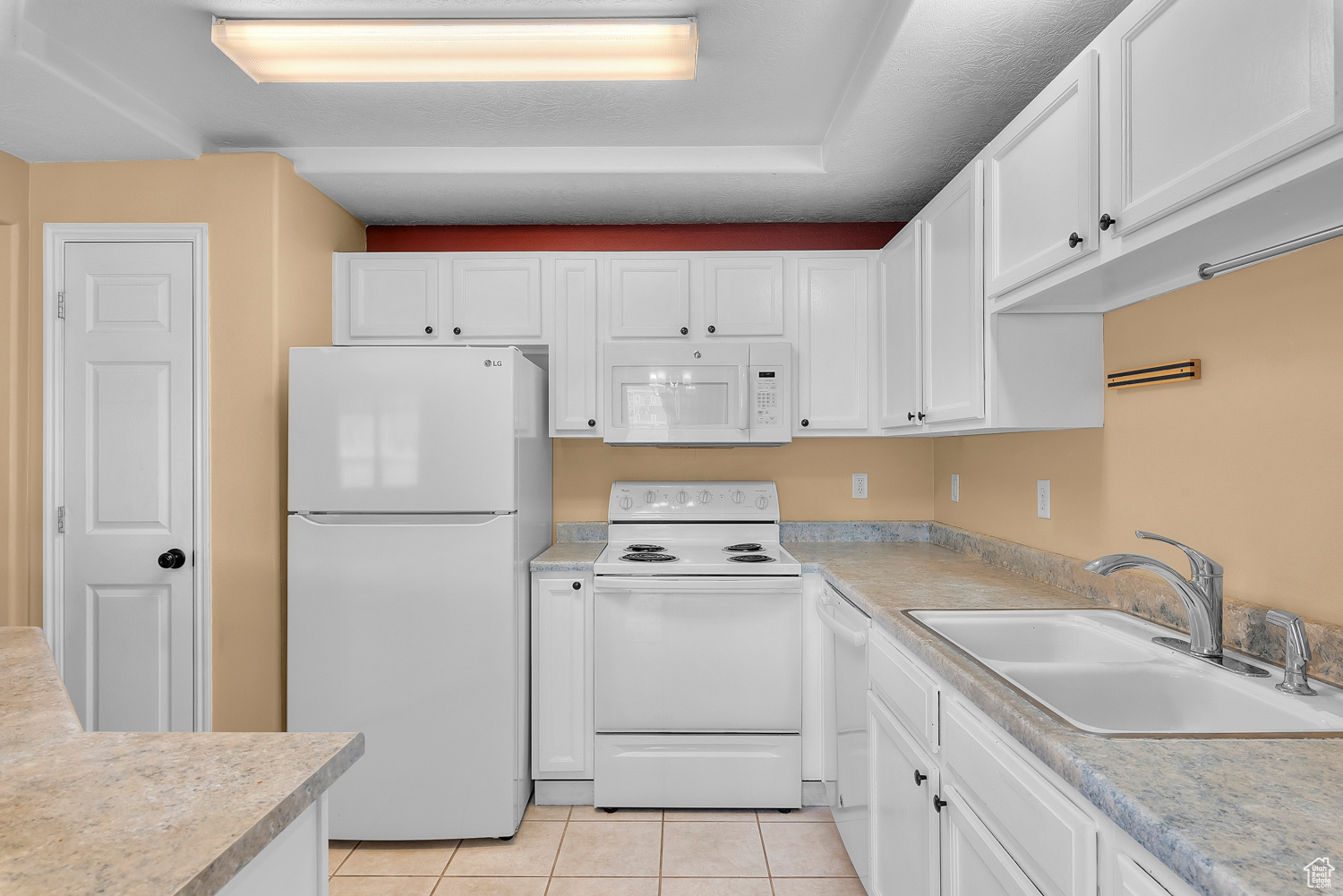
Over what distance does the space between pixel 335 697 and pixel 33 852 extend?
174 centimetres

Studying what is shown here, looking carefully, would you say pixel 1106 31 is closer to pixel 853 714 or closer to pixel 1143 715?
pixel 1143 715

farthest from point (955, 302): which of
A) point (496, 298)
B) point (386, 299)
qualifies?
point (386, 299)

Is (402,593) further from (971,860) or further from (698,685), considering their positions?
(971,860)

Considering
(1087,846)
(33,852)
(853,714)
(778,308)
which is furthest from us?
(778,308)

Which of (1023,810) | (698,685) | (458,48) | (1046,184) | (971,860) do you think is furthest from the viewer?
(698,685)

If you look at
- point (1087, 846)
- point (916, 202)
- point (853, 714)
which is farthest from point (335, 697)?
point (916, 202)

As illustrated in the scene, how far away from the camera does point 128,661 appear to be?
2307mm

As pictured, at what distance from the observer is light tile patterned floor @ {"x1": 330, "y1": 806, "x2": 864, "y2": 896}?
2.01 meters

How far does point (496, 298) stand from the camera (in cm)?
→ 278

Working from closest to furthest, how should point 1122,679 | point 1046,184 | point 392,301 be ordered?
1. point 1122,679
2. point 1046,184
3. point 392,301

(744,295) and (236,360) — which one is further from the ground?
(744,295)

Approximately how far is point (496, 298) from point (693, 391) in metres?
0.92

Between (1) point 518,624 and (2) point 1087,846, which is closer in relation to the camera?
(2) point 1087,846

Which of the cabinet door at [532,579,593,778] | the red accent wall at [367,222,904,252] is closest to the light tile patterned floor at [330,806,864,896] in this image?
the cabinet door at [532,579,593,778]
